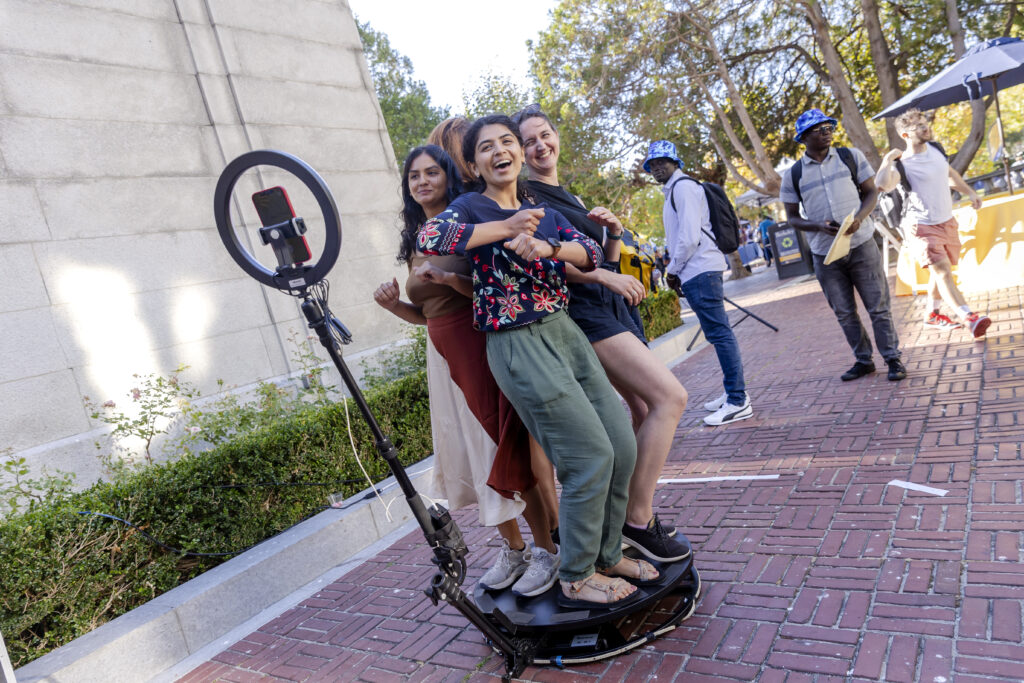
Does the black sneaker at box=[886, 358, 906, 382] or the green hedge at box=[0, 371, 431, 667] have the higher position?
the green hedge at box=[0, 371, 431, 667]

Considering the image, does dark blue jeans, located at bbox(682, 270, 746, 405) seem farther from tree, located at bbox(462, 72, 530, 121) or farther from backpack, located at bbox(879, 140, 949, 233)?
tree, located at bbox(462, 72, 530, 121)

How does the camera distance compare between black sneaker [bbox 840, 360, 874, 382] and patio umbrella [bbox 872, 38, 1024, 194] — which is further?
patio umbrella [bbox 872, 38, 1024, 194]

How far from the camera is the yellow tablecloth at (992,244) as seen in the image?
7.46 m

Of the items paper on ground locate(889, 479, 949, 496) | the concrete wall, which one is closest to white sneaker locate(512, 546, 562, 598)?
paper on ground locate(889, 479, 949, 496)

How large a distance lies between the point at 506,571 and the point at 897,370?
3.70m

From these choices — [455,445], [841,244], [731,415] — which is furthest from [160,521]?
[841,244]

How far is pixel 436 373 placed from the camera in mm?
3176

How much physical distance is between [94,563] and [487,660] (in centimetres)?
219

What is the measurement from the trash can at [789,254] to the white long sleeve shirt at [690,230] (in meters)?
11.4

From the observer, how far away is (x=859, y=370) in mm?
5594

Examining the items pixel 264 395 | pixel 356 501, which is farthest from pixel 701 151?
pixel 356 501

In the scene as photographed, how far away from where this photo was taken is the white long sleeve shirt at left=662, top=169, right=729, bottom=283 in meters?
5.24

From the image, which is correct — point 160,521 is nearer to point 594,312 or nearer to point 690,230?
point 594,312

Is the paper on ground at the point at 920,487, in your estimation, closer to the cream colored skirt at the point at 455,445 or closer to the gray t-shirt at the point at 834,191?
the cream colored skirt at the point at 455,445
